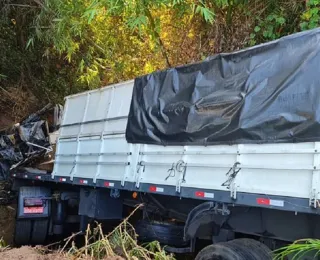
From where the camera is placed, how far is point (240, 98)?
14.4 ft

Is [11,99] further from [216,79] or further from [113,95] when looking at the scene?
[216,79]

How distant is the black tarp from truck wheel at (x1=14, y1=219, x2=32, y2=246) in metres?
3.67

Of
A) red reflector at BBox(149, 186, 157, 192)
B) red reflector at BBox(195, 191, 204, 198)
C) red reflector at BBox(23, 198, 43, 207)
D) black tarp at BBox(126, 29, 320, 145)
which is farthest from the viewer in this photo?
red reflector at BBox(23, 198, 43, 207)

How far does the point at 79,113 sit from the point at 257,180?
435cm

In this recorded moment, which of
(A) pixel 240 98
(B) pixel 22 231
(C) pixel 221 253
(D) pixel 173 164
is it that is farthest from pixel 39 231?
(A) pixel 240 98

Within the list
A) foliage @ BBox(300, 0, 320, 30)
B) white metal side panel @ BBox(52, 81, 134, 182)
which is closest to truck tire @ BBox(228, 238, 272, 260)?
white metal side panel @ BBox(52, 81, 134, 182)

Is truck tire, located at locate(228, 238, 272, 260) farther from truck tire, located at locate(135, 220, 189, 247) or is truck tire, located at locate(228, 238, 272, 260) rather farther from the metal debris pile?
the metal debris pile

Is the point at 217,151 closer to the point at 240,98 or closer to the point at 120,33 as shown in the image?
the point at 240,98

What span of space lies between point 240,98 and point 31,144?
565 cm

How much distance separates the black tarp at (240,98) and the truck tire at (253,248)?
3.50ft

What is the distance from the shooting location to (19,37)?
475 inches

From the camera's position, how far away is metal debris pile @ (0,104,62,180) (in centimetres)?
867

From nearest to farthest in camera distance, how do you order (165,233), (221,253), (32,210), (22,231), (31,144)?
(221,253), (165,233), (22,231), (32,210), (31,144)

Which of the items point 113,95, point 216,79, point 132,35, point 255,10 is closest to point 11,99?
point 132,35
